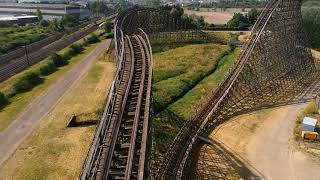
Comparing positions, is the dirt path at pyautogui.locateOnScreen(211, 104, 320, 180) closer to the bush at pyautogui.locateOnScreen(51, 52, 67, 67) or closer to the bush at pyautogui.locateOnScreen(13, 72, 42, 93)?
the bush at pyautogui.locateOnScreen(13, 72, 42, 93)

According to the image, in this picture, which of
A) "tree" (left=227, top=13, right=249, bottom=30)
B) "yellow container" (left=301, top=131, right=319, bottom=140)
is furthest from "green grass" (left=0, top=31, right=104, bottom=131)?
"tree" (left=227, top=13, right=249, bottom=30)

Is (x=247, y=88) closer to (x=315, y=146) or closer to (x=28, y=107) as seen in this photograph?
(x=315, y=146)

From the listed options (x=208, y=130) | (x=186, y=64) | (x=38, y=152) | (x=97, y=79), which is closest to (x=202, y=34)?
(x=186, y=64)

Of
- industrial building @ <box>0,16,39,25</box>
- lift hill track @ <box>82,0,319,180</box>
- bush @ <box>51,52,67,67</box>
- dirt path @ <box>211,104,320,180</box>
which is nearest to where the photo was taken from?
lift hill track @ <box>82,0,319,180</box>

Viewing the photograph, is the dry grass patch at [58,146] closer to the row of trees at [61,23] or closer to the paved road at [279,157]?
the paved road at [279,157]

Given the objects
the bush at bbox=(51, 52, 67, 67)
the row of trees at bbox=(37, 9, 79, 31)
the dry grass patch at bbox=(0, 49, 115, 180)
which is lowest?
the dry grass patch at bbox=(0, 49, 115, 180)

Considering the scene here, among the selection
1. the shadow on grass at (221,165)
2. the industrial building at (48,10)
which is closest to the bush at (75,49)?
the shadow on grass at (221,165)

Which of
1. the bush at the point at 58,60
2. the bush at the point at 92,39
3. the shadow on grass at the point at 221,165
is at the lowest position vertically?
the shadow on grass at the point at 221,165

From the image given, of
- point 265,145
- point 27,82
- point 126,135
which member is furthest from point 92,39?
point 126,135
